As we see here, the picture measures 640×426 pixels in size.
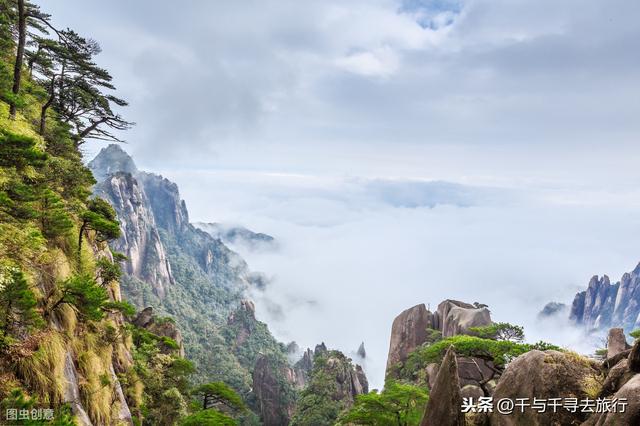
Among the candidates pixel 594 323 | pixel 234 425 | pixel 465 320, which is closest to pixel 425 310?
pixel 465 320

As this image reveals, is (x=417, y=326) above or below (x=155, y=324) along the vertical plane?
below

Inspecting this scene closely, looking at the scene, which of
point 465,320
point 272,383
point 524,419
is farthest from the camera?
point 272,383

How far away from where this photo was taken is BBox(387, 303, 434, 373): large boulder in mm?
61000

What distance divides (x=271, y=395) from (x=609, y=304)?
6439 inches

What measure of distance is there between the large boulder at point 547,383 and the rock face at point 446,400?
4.15 ft

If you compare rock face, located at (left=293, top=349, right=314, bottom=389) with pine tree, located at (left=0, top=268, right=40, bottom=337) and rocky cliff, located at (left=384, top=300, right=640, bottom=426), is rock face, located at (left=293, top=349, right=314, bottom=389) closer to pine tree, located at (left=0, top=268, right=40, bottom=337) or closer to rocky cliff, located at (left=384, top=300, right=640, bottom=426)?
rocky cliff, located at (left=384, top=300, right=640, bottom=426)

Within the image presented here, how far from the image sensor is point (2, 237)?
33.8 ft

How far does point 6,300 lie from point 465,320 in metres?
50.9

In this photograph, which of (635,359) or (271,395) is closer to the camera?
(635,359)

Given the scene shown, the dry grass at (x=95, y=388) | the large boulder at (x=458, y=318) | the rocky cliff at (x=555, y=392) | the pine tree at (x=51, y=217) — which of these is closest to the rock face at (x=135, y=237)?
the large boulder at (x=458, y=318)

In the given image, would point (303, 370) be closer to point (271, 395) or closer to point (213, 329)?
point (213, 329)

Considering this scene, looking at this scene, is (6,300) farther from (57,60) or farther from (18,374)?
(57,60)

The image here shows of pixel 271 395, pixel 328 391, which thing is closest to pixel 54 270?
pixel 328 391

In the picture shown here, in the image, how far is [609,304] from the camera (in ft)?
567
